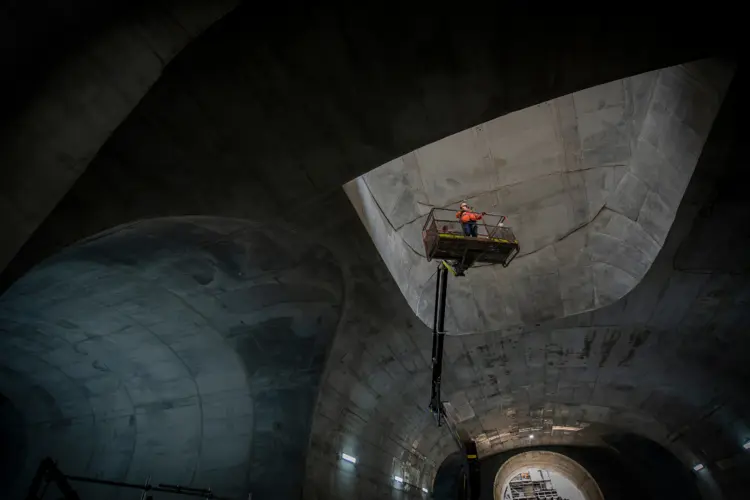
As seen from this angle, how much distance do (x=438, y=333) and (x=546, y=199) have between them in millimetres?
3942

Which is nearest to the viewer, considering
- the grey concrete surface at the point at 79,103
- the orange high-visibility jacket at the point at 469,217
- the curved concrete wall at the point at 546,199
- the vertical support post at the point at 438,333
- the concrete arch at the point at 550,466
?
the grey concrete surface at the point at 79,103

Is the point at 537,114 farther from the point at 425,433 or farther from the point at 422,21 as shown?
the point at 425,433

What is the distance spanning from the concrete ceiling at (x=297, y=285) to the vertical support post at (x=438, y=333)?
373 millimetres

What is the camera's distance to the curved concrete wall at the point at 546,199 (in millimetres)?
8383

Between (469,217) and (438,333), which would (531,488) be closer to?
(438,333)

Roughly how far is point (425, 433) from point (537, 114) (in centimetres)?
Answer: 1070

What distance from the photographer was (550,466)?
Answer: 25125 millimetres

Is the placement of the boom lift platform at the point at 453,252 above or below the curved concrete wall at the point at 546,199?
below

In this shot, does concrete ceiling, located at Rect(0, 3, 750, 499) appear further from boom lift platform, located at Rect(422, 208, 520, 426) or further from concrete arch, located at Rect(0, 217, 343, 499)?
boom lift platform, located at Rect(422, 208, 520, 426)

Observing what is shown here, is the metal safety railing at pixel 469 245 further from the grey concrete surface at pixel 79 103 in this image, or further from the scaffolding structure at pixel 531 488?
the scaffolding structure at pixel 531 488

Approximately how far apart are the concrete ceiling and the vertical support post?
Answer: 37 centimetres

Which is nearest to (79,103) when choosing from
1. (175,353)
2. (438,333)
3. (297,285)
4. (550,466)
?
(297,285)

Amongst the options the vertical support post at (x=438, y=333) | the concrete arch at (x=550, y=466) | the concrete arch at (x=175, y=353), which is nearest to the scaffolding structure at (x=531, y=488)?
the concrete arch at (x=550, y=466)

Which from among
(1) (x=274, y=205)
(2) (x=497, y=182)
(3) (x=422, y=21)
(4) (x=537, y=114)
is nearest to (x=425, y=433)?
(2) (x=497, y=182)
